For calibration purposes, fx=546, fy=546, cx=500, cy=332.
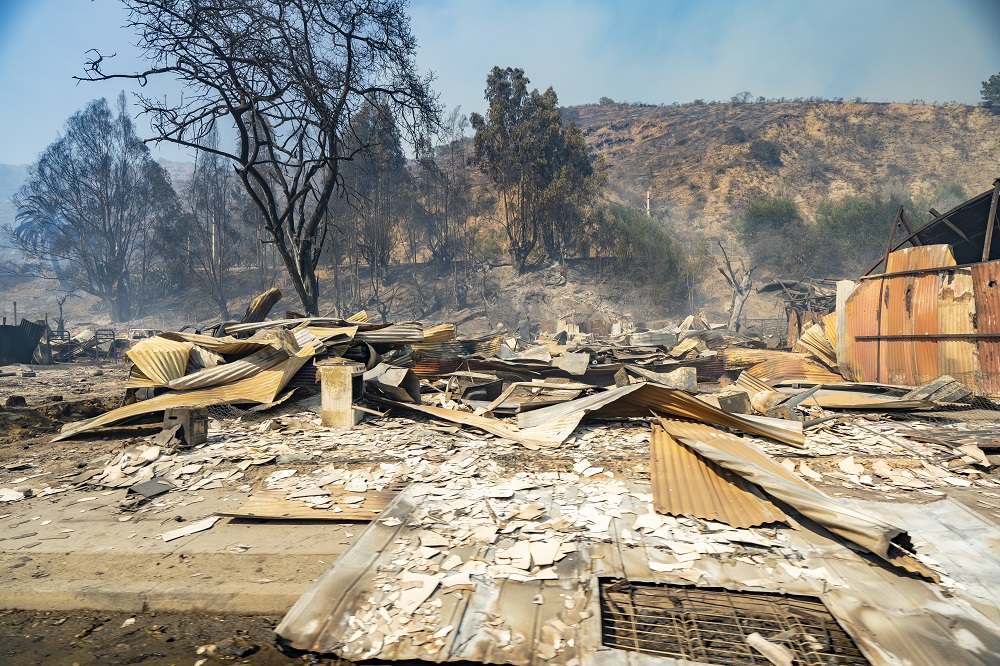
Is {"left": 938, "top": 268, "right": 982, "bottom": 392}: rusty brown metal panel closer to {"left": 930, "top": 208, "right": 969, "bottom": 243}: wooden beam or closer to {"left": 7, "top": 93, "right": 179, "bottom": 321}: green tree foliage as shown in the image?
{"left": 930, "top": 208, "right": 969, "bottom": 243}: wooden beam

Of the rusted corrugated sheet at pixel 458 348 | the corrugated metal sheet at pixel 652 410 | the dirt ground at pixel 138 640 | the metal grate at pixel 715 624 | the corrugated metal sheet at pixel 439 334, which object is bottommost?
the dirt ground at pixel 138 640

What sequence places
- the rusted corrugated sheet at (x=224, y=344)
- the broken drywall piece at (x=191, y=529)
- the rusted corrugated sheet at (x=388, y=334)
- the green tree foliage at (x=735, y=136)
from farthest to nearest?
the green tree foliage at (x=735, y=136) < the rusted corrugated sheet at (x=388, y=334) < the rusted corrugated sheet at (x=224, y=344) < the broken drywall piece at (x=191, y=529)

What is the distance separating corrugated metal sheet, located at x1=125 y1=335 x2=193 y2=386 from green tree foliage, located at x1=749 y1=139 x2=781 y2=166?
177 feet

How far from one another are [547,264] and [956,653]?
98.2 ft

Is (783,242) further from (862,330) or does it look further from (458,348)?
(458,348)

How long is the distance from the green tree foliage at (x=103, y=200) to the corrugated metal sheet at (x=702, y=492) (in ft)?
139

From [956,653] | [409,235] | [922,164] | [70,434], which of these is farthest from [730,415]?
[922,164]

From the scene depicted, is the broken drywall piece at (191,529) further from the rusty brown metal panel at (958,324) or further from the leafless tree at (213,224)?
the leafless tree at (213,224)

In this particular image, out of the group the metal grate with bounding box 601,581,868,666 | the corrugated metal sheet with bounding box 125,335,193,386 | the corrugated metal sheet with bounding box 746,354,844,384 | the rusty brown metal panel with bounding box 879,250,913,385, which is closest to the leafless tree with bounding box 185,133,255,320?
the corrugated metal sheet with bounding box 125,335,193,386

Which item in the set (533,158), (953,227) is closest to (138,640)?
(953,227)

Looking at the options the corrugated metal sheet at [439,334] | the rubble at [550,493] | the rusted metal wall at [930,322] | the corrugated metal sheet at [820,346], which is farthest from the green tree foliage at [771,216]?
the corrugated metal sheet at [439,334]

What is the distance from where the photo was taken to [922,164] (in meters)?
48.1

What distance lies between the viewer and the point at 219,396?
21.6ft

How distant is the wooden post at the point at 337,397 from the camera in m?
6.04
